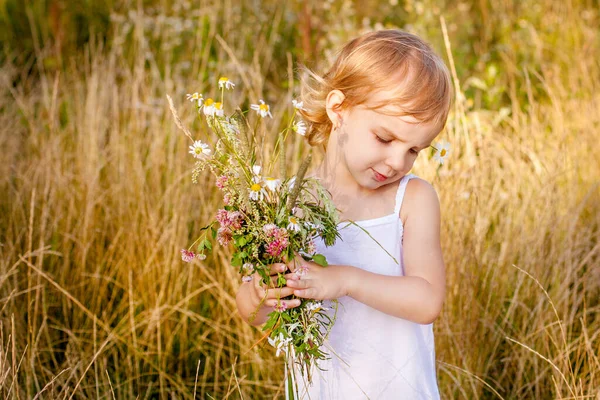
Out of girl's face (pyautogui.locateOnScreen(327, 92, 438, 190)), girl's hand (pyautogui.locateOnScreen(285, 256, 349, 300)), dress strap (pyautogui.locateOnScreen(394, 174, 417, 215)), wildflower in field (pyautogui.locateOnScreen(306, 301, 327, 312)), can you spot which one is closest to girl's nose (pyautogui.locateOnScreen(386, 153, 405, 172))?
girl's face (pyautogui.locateOnScreen(327, 92, 438, 190))

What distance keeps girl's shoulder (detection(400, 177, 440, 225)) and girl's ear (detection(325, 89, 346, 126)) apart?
24cm

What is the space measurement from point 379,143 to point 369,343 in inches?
19.8

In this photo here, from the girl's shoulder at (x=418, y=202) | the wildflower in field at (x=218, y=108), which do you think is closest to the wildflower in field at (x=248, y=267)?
the wildflower in field at (x=218, y=108)

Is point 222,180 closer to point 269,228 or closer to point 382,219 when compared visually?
point 269,228

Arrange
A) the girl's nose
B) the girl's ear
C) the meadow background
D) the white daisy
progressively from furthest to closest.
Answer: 1. the meadow background
2. the girl's ear
3. the girl's nose
4. the white daisy

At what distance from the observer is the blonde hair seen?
1.62 m

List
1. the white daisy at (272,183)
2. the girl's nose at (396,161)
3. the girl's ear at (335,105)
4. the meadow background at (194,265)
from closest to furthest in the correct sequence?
the white daisy at (272,183) → the girl's nose at (396,161) → the girl's ear at (335,105) → the meadow background at (194,265)

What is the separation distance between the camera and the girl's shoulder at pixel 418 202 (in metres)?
1.74

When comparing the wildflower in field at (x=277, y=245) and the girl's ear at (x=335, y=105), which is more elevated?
the girl's ear at (x=335, y=105)

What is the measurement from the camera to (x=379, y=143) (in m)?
1.63

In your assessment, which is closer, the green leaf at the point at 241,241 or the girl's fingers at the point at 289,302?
the green leaf at the point at 241,241

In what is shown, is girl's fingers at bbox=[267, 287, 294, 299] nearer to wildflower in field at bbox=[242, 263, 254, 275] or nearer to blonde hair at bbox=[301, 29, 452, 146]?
wildflower in field at bbox=[242, 263, 254, 275]

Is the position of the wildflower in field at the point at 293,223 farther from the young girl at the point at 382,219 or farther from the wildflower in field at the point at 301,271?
the young girl at the point at 382,219

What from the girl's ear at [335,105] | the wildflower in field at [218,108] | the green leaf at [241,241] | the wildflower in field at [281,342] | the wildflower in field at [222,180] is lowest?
the wildflower in field at [281,342]
